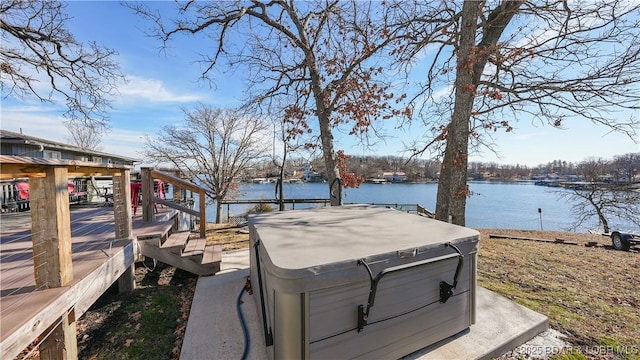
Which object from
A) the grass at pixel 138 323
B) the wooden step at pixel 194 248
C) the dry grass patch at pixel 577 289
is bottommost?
the dry grass patch at pixel 577 289

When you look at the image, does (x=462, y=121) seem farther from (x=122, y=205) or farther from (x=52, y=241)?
(x=52, y=241)

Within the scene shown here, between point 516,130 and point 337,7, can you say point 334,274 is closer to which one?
point 516,130

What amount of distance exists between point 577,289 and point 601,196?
15.7 m

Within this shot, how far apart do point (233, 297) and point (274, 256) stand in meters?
1.92

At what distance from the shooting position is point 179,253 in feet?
11.3

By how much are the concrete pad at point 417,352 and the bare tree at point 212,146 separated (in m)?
11.4

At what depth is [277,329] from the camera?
5.72 ft

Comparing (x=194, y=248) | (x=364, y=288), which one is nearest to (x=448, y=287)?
(x=364, y=288)

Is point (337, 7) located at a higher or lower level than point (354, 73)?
higher

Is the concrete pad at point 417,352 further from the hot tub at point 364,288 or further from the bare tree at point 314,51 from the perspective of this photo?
the bare tree at point 314,51

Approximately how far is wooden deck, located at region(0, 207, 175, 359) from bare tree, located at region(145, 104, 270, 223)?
10.6 m

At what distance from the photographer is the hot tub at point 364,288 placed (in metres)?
1.65

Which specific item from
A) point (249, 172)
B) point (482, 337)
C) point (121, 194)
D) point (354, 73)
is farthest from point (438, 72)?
point (249, 172)

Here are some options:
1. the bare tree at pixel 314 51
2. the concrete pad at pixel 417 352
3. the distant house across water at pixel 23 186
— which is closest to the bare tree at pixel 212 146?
the distant house across water at pixel 23 186
